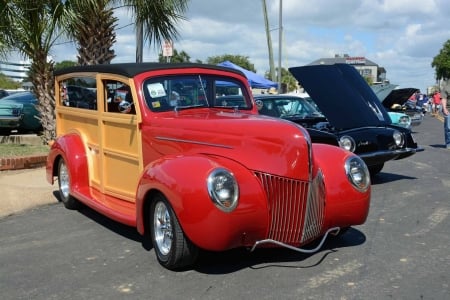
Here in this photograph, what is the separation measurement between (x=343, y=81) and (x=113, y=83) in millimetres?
4349

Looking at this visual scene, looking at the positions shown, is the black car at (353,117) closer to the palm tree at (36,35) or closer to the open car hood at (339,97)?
the open car hood at (339,97)

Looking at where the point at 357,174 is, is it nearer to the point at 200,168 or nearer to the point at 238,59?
the point at 200,168

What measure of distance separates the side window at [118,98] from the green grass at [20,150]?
4810 mm

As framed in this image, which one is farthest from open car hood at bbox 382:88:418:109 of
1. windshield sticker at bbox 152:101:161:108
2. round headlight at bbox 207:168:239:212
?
round headlight at bbox 207:168:239:212

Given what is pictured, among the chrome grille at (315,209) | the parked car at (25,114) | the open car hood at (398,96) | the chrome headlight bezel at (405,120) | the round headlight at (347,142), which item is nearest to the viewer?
the chrome grille at (315,209)

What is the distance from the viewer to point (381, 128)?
835 centimetres

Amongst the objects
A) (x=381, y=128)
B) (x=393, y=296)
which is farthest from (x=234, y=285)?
(x=381, y=128)

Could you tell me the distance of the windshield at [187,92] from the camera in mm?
5227

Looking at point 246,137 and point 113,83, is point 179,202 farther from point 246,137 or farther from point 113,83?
point 113,83

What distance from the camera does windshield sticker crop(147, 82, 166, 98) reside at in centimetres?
523

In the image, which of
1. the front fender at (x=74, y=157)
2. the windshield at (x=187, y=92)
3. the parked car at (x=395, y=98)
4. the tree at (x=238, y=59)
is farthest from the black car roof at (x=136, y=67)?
the tree at (x=238, y=59)

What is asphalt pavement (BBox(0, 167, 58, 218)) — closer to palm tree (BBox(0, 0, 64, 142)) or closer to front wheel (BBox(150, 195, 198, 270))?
palm tree (BBox(0, 0, 64, 142))

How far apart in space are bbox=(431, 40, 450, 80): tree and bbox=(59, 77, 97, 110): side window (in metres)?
83.8

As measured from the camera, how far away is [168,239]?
443 cm
